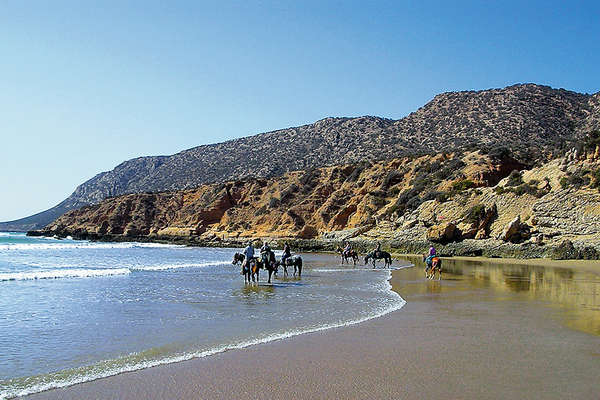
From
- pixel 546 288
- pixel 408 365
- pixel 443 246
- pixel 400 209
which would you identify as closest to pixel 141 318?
pixel 408 365

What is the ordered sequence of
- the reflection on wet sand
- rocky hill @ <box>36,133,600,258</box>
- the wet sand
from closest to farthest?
the wet sand → the reflection on wet sand → rocky hill @ <box>36,133,600,258</box>

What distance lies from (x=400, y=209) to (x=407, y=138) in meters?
33.4

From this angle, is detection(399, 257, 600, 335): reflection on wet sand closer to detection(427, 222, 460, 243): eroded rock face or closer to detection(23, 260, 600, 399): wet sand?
detection(23, 260, 600, 399): wet sand

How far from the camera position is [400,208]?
54.9 meters

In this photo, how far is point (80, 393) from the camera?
603 cm

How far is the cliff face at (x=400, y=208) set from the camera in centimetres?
3647

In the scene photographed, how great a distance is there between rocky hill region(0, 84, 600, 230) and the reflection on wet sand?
30.9m

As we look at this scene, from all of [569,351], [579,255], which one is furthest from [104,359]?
[579,255]

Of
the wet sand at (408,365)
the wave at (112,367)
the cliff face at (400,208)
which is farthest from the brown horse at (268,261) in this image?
the cliff face at (400,208)

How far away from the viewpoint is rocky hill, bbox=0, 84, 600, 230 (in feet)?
235

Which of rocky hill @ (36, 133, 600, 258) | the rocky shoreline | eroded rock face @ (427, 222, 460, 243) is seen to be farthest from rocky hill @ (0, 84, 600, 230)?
the rocky shoreline

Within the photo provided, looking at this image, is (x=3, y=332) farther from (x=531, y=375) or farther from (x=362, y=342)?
(x=531, y=375)

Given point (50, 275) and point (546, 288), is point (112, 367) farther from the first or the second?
point (50, 275)

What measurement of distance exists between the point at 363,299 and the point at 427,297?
2044mm
